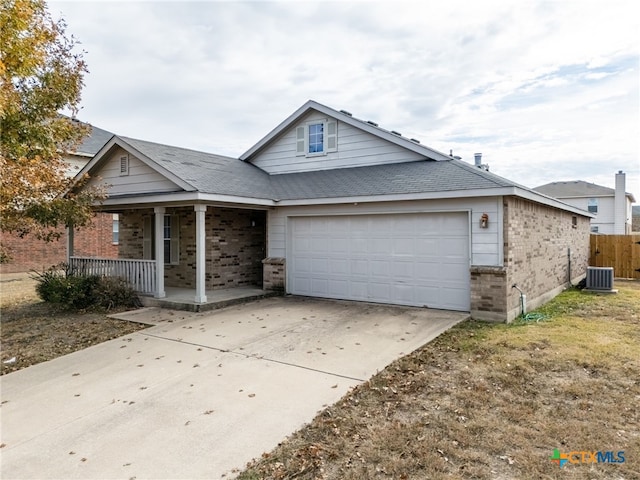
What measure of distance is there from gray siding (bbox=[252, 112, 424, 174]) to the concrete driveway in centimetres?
548

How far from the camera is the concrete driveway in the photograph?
3646 mm

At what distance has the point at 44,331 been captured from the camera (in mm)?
8305

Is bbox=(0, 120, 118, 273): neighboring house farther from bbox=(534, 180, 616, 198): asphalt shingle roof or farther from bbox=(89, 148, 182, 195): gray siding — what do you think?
bbox=(534, 180, 616, 198): asphalt shingle roof

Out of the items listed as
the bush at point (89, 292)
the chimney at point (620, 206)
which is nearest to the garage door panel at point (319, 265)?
the bush at point (89, 292)

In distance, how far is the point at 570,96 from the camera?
1191 cm

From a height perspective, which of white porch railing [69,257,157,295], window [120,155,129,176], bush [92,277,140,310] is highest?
window [120,155,129,176]

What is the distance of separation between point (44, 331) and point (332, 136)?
361 inches

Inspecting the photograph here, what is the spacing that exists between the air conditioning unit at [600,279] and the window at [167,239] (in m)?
13.2

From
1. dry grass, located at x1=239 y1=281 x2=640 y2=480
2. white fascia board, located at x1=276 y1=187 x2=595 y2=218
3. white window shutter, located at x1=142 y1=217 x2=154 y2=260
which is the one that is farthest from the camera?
white window shutter, located at x1=142 y1=217 x2=154 y2=260

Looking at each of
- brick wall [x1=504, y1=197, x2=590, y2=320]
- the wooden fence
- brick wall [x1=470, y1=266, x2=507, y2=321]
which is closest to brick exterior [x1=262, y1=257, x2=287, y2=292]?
brick wall [x1=470, y1=266, x2=507, y2=321]

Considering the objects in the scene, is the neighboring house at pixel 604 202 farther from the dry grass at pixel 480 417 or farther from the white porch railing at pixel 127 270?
the white porch railing at pixel 127 270

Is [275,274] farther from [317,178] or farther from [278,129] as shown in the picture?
[278,129]

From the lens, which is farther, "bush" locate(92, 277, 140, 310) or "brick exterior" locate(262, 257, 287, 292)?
"brick exterior" locate(262, 257, 287, 292)

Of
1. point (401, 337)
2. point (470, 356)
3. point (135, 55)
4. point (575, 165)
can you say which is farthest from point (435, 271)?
point (575, 165)
